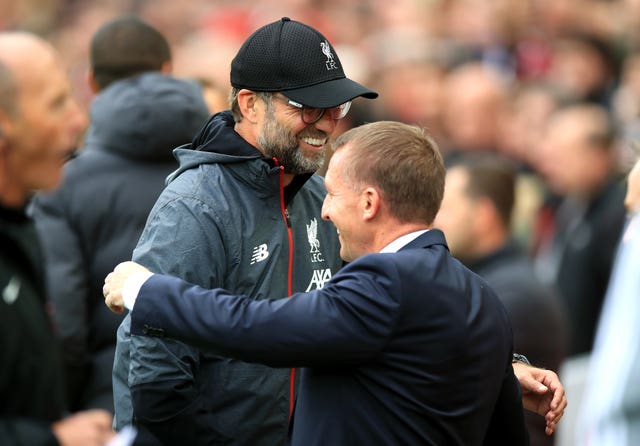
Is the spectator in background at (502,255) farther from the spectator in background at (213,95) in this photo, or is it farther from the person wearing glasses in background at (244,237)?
the person wearing glasses in background at (244,237)

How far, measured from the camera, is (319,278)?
419 cm

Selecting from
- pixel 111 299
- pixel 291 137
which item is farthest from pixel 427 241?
pixel 111 299

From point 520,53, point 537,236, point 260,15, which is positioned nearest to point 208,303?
point 537,236

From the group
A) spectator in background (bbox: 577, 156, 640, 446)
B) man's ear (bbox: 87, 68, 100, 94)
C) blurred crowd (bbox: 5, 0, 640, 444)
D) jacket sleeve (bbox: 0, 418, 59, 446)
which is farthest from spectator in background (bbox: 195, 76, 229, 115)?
spectator in background (bbox: 577, 156, 640, 446)

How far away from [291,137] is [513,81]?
25.6 ft

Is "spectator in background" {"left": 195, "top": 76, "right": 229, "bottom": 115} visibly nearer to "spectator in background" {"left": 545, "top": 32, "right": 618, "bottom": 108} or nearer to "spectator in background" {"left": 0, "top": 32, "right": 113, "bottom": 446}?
"spectator in background" {"left": 0, "top": 32, "right": 113, "bottom": 446}

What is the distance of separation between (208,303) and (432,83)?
7.62 meters

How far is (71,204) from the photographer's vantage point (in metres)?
5.22

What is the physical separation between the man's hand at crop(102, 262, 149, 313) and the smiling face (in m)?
0.77

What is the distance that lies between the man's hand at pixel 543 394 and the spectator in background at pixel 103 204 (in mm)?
2000

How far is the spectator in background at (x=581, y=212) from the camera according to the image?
8289 millimetres

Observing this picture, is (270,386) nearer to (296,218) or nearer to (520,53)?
(296,218)

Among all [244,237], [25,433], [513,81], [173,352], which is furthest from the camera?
[513,81]

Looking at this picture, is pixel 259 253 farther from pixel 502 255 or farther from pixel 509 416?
pixel 502 255
